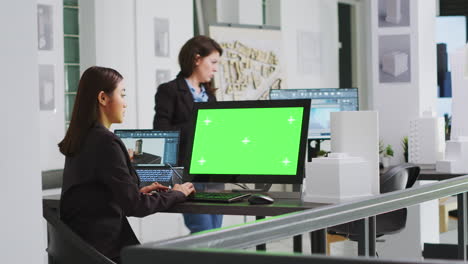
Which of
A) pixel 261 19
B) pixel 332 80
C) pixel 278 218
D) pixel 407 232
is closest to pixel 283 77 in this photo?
pixel 261 19

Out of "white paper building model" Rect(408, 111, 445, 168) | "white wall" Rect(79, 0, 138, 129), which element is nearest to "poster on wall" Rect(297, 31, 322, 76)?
"white wall" Rect(79, 0, 138, 129)

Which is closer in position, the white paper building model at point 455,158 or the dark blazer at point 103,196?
the dark blazer at point 103,196

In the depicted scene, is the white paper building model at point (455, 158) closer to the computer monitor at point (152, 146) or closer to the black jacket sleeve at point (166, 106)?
the black jacket sleeve at point (166, 106)

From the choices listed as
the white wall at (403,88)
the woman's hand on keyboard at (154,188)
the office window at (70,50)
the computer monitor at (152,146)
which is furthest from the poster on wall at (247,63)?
the woman's hand on keyboard at (154,188)

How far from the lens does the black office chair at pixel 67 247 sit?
2.69m

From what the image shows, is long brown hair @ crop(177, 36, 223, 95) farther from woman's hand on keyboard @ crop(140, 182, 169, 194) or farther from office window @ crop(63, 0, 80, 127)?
office window @ crop(63, 0, 80, 127)

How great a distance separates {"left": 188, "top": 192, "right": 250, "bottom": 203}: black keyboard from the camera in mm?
3047

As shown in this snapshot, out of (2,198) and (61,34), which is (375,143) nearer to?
(2,198)

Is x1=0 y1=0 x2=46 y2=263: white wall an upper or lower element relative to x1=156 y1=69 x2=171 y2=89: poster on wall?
lower

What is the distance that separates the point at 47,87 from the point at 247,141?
3.22m

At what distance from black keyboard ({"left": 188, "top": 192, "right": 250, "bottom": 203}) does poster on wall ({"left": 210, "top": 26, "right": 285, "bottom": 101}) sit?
4824 millimetres

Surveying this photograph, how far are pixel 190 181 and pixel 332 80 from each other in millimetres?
7287

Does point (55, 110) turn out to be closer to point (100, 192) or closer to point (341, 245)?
point (341, 245)

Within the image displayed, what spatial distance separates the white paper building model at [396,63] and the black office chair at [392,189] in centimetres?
159
